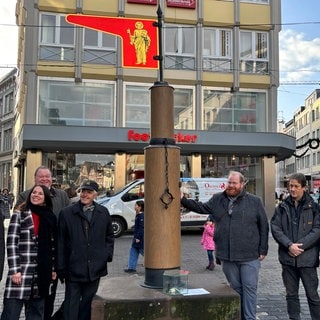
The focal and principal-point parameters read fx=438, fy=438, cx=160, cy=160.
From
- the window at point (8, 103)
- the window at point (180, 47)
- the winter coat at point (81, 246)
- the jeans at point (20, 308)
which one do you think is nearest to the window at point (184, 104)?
the window at point (180, 47)

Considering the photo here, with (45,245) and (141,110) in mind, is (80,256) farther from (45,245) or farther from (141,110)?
(141,110)

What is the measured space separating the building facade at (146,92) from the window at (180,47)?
51 mm

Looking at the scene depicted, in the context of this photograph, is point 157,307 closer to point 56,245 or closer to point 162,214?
point 162,214

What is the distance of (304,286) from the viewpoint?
16.0 feet

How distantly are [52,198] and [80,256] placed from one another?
3.91 feet

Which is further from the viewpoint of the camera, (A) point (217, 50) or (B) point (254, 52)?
(B) point (254, 52)

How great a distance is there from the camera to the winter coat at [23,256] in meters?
4.27

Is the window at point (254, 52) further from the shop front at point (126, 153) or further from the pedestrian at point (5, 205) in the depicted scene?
the pedestrian at point (5, 205)

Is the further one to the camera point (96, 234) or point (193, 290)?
point (96, 234)

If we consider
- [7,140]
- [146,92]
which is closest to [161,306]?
[146,92]

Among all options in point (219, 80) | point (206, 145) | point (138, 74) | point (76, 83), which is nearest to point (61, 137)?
point (76, 83)

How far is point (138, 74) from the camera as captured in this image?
21.5 meters

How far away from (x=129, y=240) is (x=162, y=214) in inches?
430

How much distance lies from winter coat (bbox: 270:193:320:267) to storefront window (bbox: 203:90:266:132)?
17.4 m
